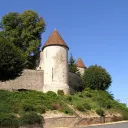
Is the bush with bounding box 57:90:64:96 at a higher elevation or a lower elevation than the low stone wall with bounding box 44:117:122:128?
higher

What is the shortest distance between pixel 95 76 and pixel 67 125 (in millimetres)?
18769

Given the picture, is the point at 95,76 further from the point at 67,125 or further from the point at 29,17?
the point at 67,125

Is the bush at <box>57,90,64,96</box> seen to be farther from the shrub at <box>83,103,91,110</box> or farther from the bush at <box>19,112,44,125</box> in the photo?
the bush at <box>19,112,44,125</box>

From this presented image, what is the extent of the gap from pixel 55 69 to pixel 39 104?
42.2 feet

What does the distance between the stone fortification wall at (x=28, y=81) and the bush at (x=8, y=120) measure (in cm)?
1747

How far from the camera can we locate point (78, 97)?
44.4 metres

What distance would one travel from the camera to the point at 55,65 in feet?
158

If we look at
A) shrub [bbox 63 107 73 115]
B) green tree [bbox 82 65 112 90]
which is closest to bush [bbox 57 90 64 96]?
green tree [bbox 82 65 112 90]

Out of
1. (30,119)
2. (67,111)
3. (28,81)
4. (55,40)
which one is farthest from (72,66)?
(30,119)

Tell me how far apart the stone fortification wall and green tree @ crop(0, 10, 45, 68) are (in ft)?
15.5

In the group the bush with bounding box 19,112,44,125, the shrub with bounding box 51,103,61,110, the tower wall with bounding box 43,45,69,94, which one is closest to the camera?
the bush with bounding box 19,112,44,125

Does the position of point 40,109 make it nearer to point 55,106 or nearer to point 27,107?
point 27,107

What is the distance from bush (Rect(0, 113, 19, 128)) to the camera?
1105 inches

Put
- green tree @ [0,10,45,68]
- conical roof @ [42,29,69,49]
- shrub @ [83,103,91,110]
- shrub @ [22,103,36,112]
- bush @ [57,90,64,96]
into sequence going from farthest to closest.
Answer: green tree @ [0,10,45,68]
conical roof @ [42,29,69,49]
bush @ [57,90,64,96]
shrub @ [83,103,91,110]
shrub @ [22,103,36,112]
